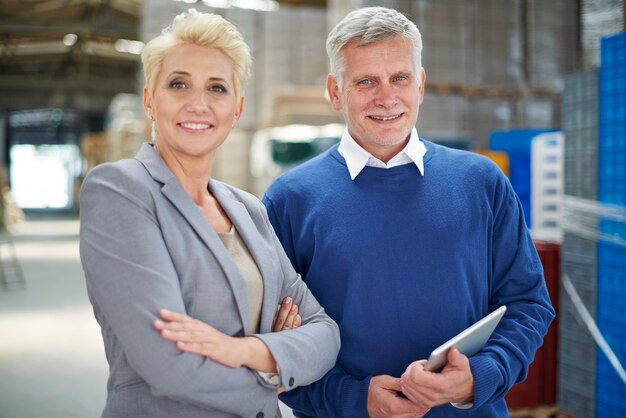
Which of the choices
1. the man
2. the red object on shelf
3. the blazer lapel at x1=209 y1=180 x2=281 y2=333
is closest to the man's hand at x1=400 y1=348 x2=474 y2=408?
the man

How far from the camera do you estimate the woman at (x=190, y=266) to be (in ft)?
4.29

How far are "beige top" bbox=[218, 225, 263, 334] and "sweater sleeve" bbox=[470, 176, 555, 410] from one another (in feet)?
1.95

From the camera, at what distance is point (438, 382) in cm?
155

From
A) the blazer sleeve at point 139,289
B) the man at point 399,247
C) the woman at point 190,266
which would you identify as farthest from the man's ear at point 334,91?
the blazer sleeve at point 139,289

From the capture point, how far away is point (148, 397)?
138 centimetres

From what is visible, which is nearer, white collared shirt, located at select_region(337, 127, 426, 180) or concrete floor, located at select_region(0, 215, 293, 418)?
white collared shirt, located at select_region(337, 127, 426, 180)

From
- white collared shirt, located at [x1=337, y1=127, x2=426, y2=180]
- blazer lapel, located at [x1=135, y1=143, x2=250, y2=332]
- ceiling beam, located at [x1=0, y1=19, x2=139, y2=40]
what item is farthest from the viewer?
ceiling beam, located at [x1=0, y1=19, x2=139, y2=40]

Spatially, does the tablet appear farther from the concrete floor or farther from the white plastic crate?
the concrete floor

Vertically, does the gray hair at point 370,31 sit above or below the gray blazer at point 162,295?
above

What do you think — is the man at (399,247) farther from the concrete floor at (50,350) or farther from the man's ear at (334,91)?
the concrete floor at (50,350)

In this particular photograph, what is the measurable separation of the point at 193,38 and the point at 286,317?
690mm

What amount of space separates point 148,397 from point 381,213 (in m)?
0.78

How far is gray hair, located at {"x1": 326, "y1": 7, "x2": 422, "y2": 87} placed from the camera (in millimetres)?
1757

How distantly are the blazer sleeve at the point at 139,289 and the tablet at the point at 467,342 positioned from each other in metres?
0.42
